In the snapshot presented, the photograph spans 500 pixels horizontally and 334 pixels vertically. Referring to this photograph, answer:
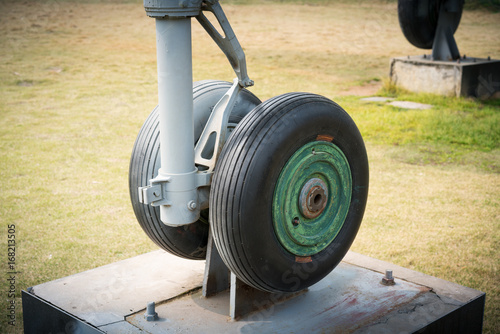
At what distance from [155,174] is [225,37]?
0.75m

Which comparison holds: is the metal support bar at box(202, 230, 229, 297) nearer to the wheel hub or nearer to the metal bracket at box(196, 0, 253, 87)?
the wheel hub

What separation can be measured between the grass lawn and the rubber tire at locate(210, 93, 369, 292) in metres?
1.48

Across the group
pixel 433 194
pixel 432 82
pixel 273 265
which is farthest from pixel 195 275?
pixel 432 82

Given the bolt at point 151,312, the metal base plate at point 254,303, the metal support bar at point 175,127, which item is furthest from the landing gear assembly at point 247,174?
the bolt at point 151,312

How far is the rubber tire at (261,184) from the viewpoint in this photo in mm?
2471

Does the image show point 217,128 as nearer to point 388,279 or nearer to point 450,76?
point 388,279

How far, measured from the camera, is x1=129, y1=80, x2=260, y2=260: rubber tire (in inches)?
115

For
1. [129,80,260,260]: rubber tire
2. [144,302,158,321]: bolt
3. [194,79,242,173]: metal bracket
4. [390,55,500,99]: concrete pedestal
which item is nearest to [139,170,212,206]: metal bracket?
[194,79,242,173]: metal bracket

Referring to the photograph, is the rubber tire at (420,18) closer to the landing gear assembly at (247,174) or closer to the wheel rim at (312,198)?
the landing gear assembly at (247,174)

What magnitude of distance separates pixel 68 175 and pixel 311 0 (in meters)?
17.8

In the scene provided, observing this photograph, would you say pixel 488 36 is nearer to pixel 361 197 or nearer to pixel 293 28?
pixel 293 28

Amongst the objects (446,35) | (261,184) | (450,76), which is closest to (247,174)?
(261,184)

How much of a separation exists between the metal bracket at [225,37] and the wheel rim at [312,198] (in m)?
0.50

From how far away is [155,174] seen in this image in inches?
114
